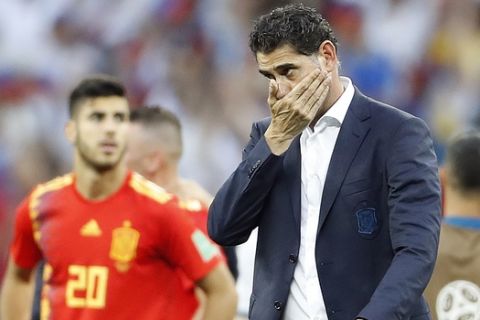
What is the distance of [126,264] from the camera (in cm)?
569

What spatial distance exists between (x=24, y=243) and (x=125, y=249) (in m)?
0.56

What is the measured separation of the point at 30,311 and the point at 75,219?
0.76 m

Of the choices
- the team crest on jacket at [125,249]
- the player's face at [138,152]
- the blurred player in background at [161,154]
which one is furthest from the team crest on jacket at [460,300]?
the player's face at [138,152]

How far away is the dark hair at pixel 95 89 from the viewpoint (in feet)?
20.5

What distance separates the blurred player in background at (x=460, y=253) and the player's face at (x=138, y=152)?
2.51 metres

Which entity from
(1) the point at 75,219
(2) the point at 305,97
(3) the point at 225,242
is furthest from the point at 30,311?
(2) the point at 305,97

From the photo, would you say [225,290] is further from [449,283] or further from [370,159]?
[370,159]

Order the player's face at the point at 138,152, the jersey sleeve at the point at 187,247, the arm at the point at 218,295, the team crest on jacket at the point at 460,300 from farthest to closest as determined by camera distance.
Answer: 1. the player's face at the point at 138,152
2. the arm at the point at 218,295
3. the jersey sleeve at the point at 187,247
4. the team crest on jacket at the point at 460,300

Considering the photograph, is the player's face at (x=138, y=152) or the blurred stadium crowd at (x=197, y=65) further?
the blurred stadium crowd at (x=197, y=65)

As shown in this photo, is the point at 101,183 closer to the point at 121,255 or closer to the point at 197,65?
the point at 121,255

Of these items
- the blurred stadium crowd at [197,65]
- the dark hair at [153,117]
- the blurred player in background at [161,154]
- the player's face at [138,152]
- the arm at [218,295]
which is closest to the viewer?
the arm at [218,295]

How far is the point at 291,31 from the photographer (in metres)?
3.78

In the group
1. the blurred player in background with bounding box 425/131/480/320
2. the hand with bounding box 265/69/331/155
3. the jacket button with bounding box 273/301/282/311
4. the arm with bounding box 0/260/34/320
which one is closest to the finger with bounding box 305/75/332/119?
the hand with bounding box 265/69/331/155

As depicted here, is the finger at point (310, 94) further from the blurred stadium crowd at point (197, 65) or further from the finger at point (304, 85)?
the blurred stadium crowd at point (197, 65)
